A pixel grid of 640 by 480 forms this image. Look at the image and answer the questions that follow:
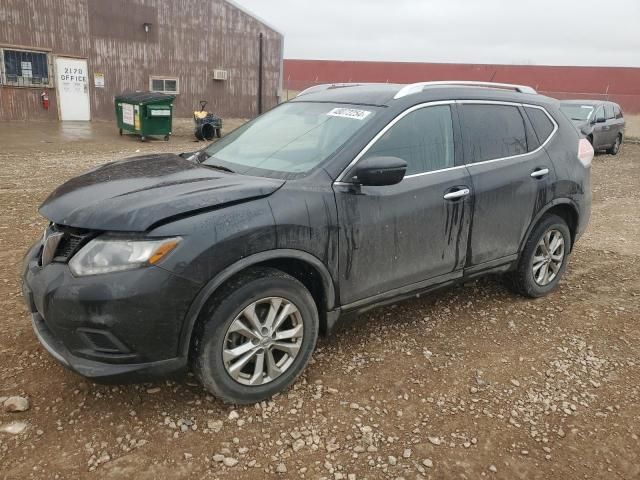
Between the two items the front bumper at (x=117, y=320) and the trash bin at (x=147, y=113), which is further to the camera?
the trash bin at (x=147, y=113)

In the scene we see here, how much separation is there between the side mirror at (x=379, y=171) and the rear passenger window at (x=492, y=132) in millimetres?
946

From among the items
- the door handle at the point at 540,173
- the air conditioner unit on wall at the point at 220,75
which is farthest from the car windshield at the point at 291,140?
the air conditioner unit on wall at the point at 220,75

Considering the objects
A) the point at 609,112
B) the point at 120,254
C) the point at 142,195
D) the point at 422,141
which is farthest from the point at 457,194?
the point at 609,112

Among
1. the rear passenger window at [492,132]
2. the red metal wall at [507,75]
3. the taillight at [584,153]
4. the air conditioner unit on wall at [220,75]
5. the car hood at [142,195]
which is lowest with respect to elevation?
the car hood at [142,195]

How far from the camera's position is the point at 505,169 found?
387cm

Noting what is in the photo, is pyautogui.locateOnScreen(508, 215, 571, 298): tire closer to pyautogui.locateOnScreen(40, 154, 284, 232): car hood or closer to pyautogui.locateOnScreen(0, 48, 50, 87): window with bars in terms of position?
pyautogui.locateOnScreen(40, 154, 284, 232): car hood

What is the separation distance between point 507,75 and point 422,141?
33566mm

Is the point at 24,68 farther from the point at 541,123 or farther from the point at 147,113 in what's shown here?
the point at 541,123

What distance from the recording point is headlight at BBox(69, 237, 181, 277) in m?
2.43

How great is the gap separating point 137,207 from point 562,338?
310cm

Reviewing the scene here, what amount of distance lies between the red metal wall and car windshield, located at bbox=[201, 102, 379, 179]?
27354 millimetres

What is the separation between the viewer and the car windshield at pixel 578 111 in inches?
578

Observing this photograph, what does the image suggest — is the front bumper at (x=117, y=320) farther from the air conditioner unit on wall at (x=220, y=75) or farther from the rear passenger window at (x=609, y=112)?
the air conditioner unit on wall at (x=220, y=75)

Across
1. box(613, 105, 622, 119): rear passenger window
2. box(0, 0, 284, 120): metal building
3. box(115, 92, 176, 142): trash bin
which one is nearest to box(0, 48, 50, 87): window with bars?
box(0, 0, 284, 120): metal building
